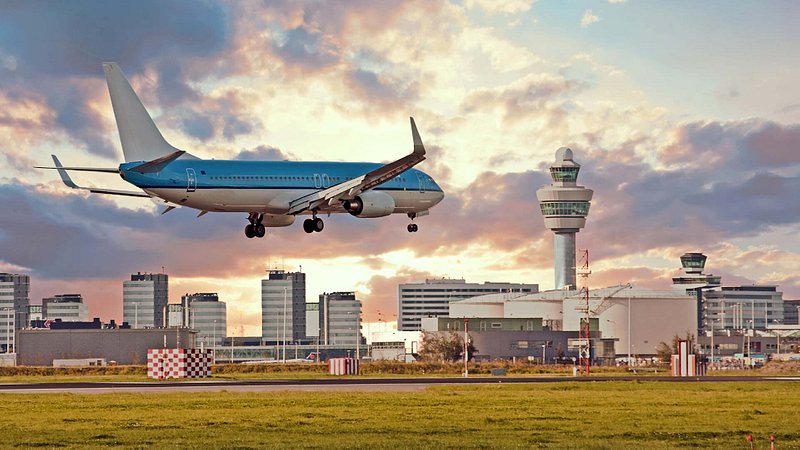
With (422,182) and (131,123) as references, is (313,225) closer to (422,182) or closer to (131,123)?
(422,182)

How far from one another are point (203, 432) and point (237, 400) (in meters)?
17.5

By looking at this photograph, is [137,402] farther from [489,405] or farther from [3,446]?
[3,446]

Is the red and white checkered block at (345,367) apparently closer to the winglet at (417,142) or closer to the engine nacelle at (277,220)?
the engine nacelle at (277,220)

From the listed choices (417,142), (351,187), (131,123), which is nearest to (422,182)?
(351,187)

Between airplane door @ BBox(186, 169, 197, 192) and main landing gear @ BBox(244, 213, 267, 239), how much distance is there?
8256mm

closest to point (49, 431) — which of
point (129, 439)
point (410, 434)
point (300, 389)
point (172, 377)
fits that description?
point (129, 439)

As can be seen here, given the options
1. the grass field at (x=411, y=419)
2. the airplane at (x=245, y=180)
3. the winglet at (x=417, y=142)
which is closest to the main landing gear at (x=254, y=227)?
the airplane at (x=245, y=180)

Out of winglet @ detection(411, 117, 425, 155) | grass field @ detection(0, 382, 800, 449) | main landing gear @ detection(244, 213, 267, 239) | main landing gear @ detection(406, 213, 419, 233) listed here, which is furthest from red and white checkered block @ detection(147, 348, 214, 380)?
grass field @ detection(0, 382, 800, 449)

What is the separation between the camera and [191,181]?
8581cm

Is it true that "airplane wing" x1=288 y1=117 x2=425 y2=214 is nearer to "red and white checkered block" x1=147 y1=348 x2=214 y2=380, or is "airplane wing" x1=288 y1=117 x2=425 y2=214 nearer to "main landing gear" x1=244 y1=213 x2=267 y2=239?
"main landing gear" x1=244 y1=213 x2=267 y2=239

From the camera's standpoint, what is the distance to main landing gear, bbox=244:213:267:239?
93625 mm

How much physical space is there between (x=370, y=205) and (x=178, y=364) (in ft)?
65.8

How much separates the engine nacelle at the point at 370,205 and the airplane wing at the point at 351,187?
0.71m

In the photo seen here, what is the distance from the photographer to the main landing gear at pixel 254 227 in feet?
307
